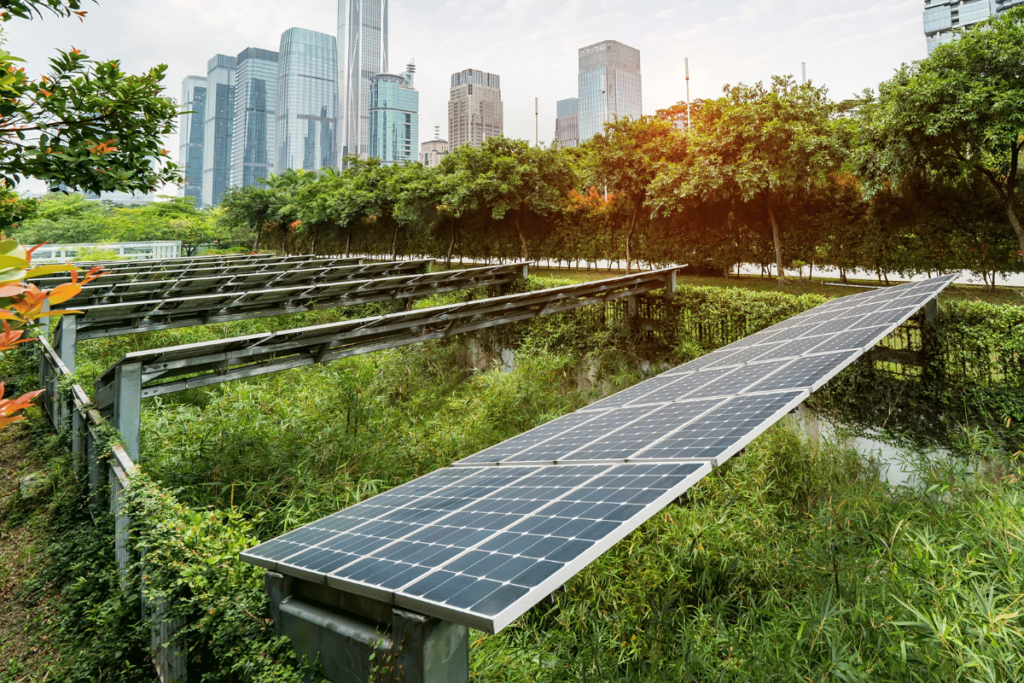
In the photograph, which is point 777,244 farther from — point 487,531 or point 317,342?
point 487,531

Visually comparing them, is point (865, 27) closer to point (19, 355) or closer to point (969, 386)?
point (969, 386)

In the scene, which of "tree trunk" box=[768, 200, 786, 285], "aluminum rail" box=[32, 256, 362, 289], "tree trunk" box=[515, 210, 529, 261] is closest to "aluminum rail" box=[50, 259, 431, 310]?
"aluminum rail" box=[32, 256, 362, 289]

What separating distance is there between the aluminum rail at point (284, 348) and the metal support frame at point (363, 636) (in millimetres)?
4218

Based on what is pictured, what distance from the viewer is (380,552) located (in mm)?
2795

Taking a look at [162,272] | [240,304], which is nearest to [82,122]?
[240,304]

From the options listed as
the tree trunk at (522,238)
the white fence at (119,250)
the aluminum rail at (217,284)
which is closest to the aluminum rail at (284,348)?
the aluminum rail at (217,284)

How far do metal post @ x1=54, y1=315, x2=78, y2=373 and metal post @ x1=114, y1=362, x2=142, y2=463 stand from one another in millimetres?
3381

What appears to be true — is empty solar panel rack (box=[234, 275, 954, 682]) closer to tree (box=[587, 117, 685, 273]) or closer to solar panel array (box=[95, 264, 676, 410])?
solar panel array (box=[95, 264, 676, 410])

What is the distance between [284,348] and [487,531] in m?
5.71

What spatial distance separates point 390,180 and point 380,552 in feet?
99.8

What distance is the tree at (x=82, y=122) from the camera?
3748 mm

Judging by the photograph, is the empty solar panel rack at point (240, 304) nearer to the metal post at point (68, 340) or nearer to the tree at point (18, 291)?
the metal post at point (68, 340)

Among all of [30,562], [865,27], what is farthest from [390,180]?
[865,27]

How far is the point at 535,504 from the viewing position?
3.15 meters
